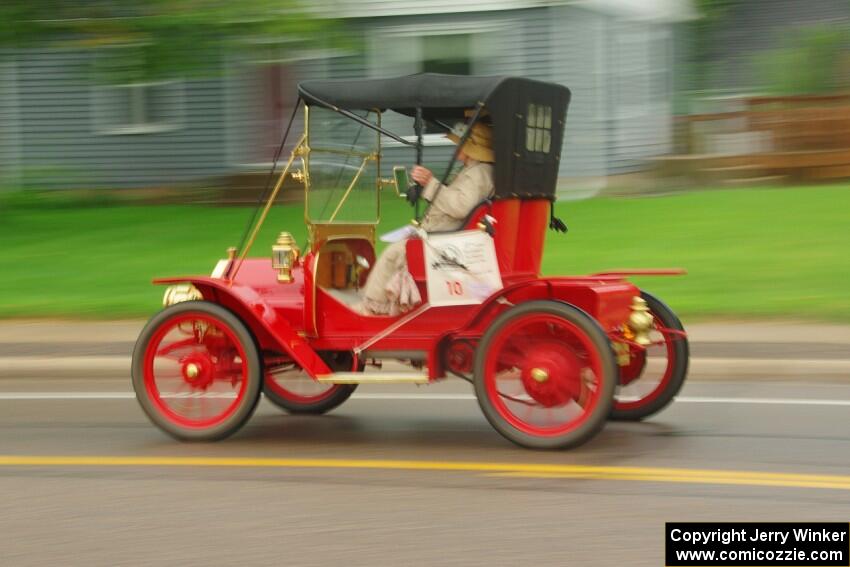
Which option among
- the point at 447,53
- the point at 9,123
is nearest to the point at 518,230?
the point at 447,53

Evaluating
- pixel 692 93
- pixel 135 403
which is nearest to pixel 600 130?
pixel 692 93

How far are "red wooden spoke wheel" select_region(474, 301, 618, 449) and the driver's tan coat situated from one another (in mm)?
664

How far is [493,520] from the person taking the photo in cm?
593

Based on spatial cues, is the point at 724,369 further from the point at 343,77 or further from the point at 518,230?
the point at 343,77

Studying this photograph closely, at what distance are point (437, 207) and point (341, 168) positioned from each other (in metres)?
0.93

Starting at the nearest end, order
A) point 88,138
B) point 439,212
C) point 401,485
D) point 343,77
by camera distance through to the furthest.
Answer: point 401,485
point 439,212
point 343,77
point 88,138

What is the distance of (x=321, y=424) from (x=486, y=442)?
1.18 meters

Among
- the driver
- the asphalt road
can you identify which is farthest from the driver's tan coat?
the asphalt road

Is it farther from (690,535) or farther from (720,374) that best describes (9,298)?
(690,535)

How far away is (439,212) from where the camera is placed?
24.6 ft

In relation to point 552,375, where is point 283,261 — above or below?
above

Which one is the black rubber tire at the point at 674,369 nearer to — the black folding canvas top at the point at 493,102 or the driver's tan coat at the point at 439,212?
the black folding canvas top at the point at 493,102

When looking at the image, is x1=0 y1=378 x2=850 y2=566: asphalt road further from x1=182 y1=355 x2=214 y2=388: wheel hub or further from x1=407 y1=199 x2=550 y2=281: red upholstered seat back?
x1=407 y1=199 x2=550 y2=281: red upholstered seat back

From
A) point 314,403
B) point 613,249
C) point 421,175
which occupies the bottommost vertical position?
point 314,403
